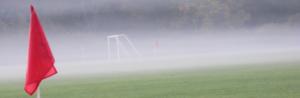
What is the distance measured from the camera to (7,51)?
2006 cm

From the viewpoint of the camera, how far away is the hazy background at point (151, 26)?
60.8ft

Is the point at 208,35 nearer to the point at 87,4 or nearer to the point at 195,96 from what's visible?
the point at 87,4

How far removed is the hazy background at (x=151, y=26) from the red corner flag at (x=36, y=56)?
17294 mm

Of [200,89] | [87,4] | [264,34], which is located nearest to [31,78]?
[200,89]

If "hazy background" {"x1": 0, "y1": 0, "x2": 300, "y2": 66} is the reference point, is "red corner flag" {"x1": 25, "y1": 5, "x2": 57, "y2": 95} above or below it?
below

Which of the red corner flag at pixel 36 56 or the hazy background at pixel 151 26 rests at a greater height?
the hazy background at pixel 151 26

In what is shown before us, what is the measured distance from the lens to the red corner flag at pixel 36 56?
175 cm

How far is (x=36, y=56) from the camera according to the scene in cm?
179

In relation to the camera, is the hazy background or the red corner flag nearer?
the red corner flag

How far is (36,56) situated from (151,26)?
2011 cm

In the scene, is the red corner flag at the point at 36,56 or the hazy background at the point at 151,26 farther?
the hazy background at the point at 151,26

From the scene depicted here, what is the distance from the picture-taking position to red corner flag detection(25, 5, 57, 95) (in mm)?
1750

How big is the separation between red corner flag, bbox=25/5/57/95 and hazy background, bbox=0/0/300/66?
1729 cm

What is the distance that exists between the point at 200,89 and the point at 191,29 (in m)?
17.3
